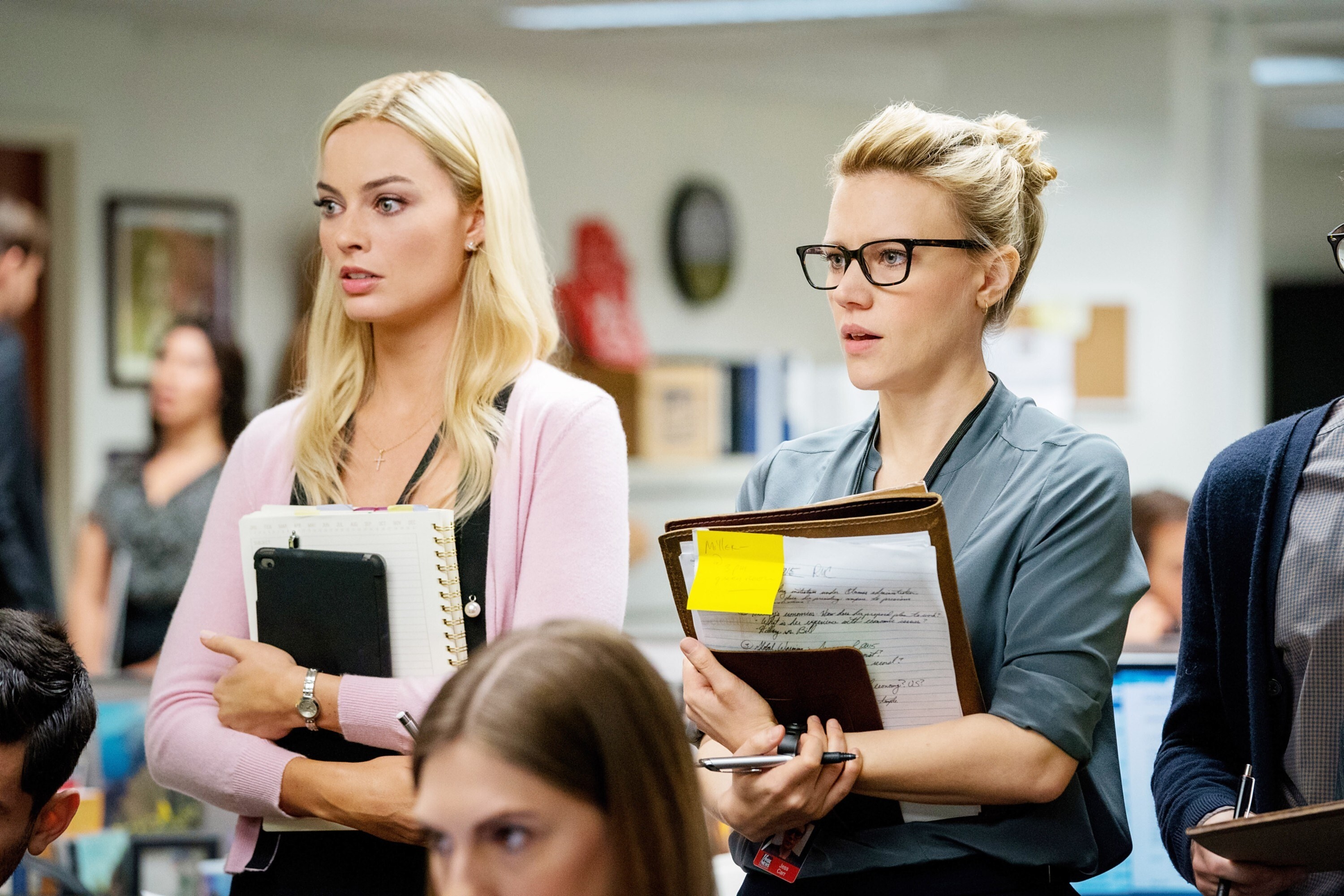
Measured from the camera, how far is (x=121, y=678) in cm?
264

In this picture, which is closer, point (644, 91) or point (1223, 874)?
point (1223, 874)

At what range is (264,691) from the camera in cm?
144

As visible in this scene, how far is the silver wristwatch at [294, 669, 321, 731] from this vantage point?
1422 millimetres

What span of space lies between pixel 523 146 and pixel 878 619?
5.55m

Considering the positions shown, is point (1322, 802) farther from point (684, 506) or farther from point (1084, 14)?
point (684, 506)

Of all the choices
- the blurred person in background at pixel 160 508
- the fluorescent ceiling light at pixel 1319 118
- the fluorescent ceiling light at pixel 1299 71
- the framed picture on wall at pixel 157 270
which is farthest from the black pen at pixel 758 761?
the fluorescent ceiling light at pixel 1319 118

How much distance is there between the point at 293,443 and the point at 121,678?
1.26 meters

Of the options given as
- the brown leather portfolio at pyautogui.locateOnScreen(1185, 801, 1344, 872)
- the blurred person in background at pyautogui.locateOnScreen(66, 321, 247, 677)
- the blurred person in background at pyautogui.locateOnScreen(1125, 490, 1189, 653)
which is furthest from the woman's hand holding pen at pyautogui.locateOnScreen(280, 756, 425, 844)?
the blurred person in background at pyautogui.locateOnScreen(1125, 490, 1189, 653)

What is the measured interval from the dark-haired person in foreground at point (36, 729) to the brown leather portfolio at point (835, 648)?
739 mm

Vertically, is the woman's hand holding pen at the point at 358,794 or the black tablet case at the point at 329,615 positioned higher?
the black tablet case at the point at 329,615

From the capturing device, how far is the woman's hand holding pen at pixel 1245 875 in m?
1.25

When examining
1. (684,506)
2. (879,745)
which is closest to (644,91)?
(684,506)

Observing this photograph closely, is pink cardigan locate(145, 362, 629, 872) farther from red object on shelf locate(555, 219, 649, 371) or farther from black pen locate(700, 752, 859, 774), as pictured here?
red object on shelf locate(555, 219, 649, 371)

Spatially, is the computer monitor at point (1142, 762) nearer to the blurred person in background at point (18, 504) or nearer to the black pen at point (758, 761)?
the black pen at point (758, 761)
